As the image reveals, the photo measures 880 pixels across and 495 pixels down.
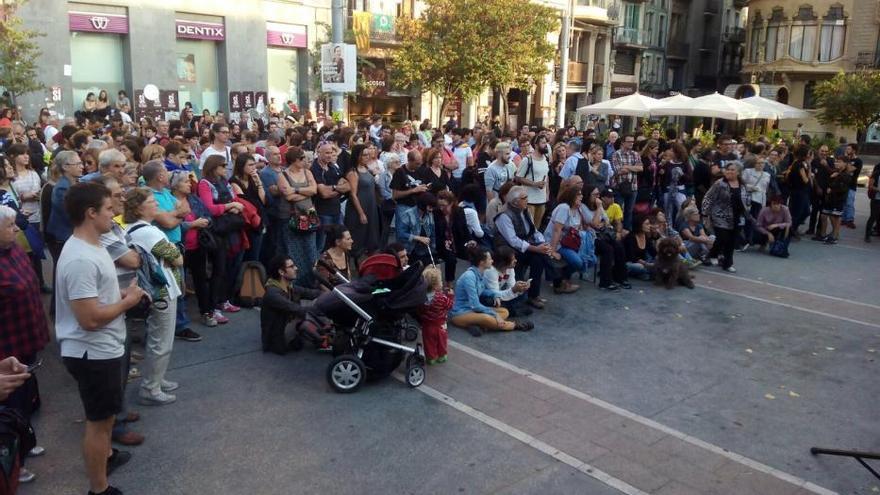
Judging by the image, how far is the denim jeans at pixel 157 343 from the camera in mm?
5523

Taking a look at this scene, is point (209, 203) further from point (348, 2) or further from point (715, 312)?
point (348, 2)

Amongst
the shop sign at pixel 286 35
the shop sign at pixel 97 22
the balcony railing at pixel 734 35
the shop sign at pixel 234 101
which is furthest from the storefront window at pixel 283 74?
the balcony railing at pixel 734 35

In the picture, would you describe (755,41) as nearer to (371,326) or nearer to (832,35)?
(832,35)

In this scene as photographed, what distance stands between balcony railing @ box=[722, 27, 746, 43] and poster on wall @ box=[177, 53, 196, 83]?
44248 millimetres

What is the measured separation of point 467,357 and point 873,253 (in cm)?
989

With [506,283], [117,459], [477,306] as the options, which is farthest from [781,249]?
[117,459]

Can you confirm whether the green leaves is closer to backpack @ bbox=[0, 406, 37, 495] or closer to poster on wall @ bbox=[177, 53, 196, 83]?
poster on wall @ bbox=[177, 53, 196, 83]

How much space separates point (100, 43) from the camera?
22.0 meters

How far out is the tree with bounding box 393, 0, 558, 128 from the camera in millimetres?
27094

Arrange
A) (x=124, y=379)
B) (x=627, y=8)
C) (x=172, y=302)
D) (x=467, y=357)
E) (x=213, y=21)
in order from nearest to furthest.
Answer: (x=124, y=379) < (x=172, y=302) < (x=467, y=357) < (x=213, y=21) < (x=627, y=8)

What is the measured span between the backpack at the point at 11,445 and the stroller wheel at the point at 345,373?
2.57 metres

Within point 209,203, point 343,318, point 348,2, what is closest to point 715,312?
point 343,318

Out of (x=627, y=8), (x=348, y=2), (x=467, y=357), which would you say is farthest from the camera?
(x=627, y=8)

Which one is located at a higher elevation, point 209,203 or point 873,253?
point 209,203
